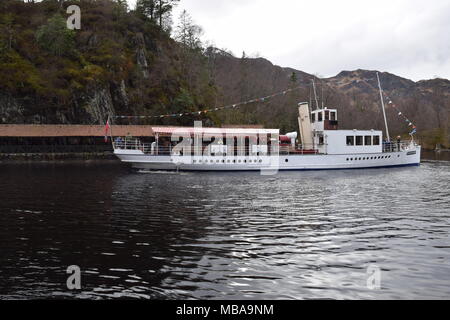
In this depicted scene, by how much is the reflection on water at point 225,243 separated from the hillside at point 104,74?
35351mm

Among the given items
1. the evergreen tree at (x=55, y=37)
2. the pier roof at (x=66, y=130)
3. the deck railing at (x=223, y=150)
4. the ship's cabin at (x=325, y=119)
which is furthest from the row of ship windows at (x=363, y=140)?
the evergreen tree at (x=55, y=37)

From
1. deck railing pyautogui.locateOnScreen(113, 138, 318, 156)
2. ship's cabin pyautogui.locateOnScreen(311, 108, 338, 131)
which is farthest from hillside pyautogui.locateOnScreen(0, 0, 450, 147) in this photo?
deck railing pyautogui.locateOnScreen(113, 138, 318, 156)

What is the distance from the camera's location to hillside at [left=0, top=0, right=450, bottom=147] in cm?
6994

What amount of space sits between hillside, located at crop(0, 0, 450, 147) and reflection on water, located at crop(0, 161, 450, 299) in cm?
3535

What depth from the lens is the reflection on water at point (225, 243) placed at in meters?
10.4

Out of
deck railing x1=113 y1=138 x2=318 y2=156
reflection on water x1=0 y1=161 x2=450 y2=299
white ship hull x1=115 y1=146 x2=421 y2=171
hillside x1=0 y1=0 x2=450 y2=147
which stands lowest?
reflection on water x1=0 y1=161 x2=450 y2=299

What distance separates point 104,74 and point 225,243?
69226 mm

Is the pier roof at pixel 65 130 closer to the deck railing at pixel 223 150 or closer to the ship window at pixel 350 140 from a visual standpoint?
the deck railing at pixel 223 150

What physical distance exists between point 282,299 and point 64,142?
208 feet

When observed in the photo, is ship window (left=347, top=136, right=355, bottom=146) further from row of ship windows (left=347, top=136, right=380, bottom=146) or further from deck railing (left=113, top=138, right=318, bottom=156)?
deck railing (left=113, top=138, right=318, bottom=156)

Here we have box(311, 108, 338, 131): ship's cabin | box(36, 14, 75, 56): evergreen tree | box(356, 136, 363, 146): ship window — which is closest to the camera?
box(311, 108, 338, 131): ship's cabin

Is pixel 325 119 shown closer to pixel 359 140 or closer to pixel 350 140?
pixel 350 140

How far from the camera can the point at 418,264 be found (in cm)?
1220
